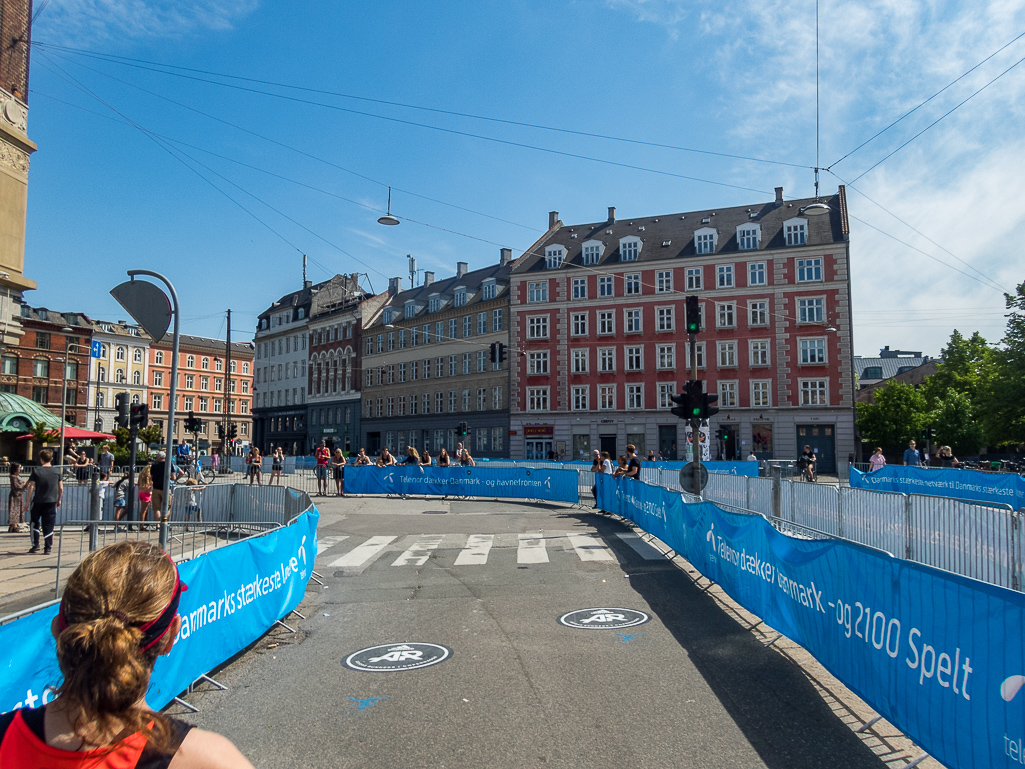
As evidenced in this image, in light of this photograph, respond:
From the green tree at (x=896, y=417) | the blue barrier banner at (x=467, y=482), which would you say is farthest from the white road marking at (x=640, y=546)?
the green tree at (x=896, y=417)

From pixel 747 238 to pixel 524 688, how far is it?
47986mm

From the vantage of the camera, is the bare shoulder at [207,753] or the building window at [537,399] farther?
the building window at [537,399]

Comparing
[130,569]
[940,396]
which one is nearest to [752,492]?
[130,569]

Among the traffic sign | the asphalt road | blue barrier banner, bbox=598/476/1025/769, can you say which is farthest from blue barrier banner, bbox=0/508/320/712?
the traffic sign

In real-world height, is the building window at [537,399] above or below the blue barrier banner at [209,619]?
above

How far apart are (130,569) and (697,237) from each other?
5236 cm

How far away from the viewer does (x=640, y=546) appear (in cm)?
1435

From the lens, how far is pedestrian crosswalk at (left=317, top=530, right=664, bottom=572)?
42.5 ft

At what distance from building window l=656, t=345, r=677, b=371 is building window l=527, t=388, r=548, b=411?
8319mm

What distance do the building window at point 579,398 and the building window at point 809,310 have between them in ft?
48.1

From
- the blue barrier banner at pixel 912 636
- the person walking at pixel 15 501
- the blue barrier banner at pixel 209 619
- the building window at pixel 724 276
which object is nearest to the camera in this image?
the blue barrier banner at pixel 912 636

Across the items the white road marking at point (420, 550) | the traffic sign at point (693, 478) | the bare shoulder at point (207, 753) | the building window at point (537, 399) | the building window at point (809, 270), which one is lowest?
the white road marking at point (420, 550)

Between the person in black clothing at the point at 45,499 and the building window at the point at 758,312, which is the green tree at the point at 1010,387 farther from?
the person in black clothing at the point at 45,499

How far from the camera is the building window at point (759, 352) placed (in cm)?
4900
